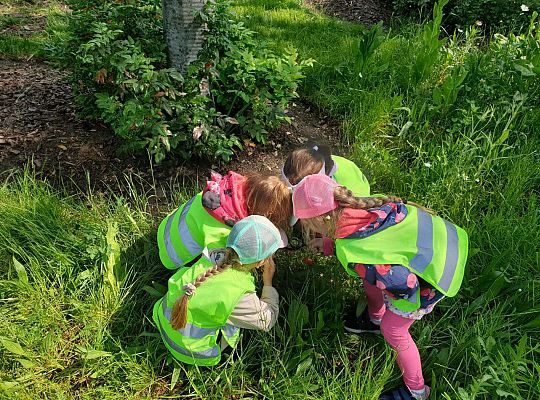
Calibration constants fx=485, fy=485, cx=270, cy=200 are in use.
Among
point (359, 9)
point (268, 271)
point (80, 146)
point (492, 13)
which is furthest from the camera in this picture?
point (359, 9)

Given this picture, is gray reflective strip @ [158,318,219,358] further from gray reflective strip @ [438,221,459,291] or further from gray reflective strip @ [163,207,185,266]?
gray reflective strip @ [438,221,459,291]

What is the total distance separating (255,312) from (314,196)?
0.56 m

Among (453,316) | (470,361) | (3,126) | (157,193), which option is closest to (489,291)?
(453,316)

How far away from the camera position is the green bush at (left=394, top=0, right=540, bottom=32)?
4.72 meters

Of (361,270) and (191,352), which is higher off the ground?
(361,270)

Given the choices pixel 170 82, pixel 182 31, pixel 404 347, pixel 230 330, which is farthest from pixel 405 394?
pixel 182 31

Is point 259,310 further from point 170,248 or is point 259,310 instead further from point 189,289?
point 170,248

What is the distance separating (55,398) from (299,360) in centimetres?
100

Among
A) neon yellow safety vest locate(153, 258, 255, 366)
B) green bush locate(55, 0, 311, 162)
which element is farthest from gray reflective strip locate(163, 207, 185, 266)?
green bush locate(55, 0, 311, 162)

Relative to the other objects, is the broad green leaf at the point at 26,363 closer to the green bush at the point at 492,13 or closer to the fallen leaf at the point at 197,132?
the fallen leaf at the point at 197,132

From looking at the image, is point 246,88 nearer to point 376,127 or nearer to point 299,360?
point 376,127

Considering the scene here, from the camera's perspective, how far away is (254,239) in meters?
1.79

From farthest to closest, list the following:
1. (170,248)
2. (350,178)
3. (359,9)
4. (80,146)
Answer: (359,9), (80,146), (350,178), (170,248)

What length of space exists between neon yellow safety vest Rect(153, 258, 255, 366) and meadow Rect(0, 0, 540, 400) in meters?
0.08
